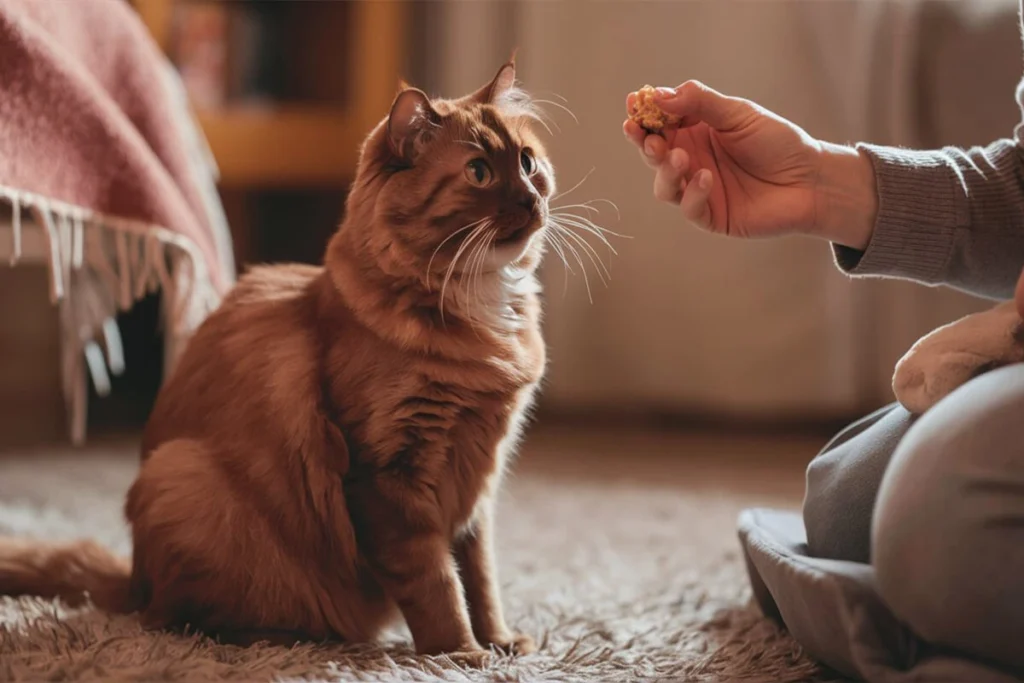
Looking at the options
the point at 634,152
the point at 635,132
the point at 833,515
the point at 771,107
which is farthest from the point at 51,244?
the point at 771,107

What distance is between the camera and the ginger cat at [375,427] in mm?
1163

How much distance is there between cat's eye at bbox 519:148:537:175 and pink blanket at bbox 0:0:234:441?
609mm

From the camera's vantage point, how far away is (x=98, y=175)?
152cm

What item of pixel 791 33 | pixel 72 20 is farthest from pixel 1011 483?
pixel 791 33

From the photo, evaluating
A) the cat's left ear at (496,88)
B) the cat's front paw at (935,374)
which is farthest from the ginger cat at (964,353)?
the cat's left ear at (496,88)

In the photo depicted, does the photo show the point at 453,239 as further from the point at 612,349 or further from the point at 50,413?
the point at 50,413

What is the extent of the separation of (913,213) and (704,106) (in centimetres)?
26

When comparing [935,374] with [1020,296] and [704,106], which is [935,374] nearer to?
[1020,296]

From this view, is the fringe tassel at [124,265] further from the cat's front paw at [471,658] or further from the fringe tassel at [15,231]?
the cat's front paw at [471,658]

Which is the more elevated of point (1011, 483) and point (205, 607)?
point (1011, 483)

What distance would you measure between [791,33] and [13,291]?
2176 millimetres

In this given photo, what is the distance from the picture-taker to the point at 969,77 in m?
2.54

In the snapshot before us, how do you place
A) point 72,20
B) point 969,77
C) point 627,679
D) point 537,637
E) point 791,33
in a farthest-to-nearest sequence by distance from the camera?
1. point 791,33
2. point 969,77
3. point 72,20
4. point 537,637
5. point 627,679

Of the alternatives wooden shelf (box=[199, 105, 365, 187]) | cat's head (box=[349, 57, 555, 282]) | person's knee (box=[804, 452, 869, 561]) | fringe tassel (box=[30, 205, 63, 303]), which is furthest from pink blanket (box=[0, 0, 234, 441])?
wooden shelf (box=[199, 105, 365, 187])
